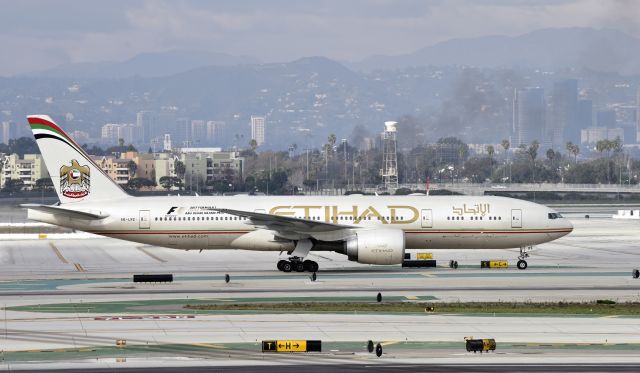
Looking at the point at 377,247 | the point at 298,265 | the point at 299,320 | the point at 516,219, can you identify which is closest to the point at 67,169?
the point at 298,265

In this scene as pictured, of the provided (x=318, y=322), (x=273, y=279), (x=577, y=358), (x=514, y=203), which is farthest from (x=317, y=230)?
(x=577, y=358)

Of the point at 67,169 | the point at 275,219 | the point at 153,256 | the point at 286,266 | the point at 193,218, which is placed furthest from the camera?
the point at 153,256

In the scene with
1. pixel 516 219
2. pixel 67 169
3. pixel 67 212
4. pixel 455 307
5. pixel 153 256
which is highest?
pixel 67 169

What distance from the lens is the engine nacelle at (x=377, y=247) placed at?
55.9 meters

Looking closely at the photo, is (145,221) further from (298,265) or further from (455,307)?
(455,307)

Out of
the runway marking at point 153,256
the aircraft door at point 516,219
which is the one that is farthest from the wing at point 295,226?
the runway marking at point 153,256

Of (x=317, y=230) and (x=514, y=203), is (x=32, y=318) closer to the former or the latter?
(x=317, y=230)

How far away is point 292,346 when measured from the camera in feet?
108

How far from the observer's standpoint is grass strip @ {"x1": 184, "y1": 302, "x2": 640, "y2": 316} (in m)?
41.4

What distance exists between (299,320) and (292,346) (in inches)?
255

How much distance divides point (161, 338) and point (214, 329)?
2.43 m

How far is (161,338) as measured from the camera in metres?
35.3

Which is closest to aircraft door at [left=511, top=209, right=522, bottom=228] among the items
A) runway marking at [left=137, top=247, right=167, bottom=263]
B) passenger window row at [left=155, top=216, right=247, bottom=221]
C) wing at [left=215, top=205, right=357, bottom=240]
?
wing at [left=215, top=205, right=357, bottom=240]

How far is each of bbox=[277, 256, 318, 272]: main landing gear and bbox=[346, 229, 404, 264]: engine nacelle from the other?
2278mm
